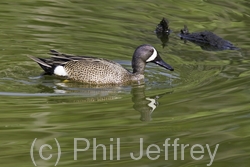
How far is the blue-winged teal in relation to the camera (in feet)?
32.3

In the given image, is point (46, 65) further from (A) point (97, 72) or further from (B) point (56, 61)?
(A) point (97, 72)

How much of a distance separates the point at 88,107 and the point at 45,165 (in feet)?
6.72

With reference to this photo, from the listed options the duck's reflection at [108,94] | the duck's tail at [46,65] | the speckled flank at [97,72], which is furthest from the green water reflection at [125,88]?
the speckled flank at [97,72]

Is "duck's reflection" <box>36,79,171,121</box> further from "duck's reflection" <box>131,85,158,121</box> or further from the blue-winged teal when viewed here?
the blue-winged teal

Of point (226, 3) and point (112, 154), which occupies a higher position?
point (226, 3)

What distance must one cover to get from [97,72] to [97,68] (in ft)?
0.30

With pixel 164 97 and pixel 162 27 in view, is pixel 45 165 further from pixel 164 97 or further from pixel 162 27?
pixel 162 27

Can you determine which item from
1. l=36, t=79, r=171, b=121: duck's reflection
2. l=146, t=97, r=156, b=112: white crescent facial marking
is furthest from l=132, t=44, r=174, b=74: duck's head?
l=146, t=97, r=156, b=112: white crescent facial marking

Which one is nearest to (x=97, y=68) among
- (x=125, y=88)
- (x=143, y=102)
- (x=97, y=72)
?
(x=97, y=72)

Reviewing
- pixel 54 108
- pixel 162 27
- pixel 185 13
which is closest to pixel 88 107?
pixel 54 108

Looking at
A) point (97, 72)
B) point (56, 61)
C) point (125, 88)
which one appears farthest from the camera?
point (56, 61)

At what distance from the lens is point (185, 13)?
14.4 metres

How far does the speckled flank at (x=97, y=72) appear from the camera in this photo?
985 cm

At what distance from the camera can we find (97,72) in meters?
9.86
